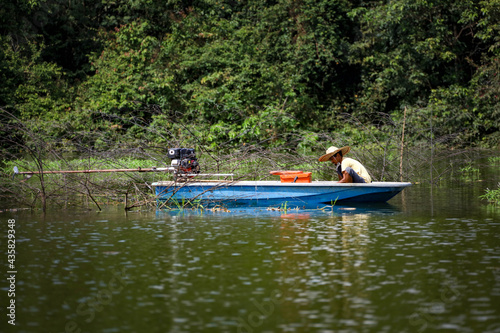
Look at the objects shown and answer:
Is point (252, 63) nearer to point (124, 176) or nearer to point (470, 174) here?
point (470, 174)

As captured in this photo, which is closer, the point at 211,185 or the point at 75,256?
the point at 75,256

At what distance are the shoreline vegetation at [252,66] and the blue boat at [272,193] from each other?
10.4 m

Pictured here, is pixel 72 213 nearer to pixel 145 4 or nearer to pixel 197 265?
pixel 197 265

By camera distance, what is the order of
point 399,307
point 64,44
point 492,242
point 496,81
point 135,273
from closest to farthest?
point 399,307 → point 135,273 → point 492,242 → point 496,81 → point 64,44

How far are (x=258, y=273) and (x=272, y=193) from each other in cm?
608

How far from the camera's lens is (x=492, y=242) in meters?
9.29

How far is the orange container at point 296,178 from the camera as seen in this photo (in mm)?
13680

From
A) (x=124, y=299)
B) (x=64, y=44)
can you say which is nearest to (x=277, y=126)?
(x=64, y=44)

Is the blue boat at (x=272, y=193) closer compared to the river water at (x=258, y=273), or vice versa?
the river water at (x=258, y=273)

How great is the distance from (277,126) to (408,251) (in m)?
15.4

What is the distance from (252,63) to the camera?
93.1 ft

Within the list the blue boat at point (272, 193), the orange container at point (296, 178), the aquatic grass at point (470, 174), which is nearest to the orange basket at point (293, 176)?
the orange container at point (296, 178)

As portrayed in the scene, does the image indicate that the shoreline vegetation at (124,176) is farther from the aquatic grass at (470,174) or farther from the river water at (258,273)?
the river water at (258,273)

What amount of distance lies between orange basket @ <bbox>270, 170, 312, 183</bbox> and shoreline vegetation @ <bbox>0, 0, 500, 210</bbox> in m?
10.5
